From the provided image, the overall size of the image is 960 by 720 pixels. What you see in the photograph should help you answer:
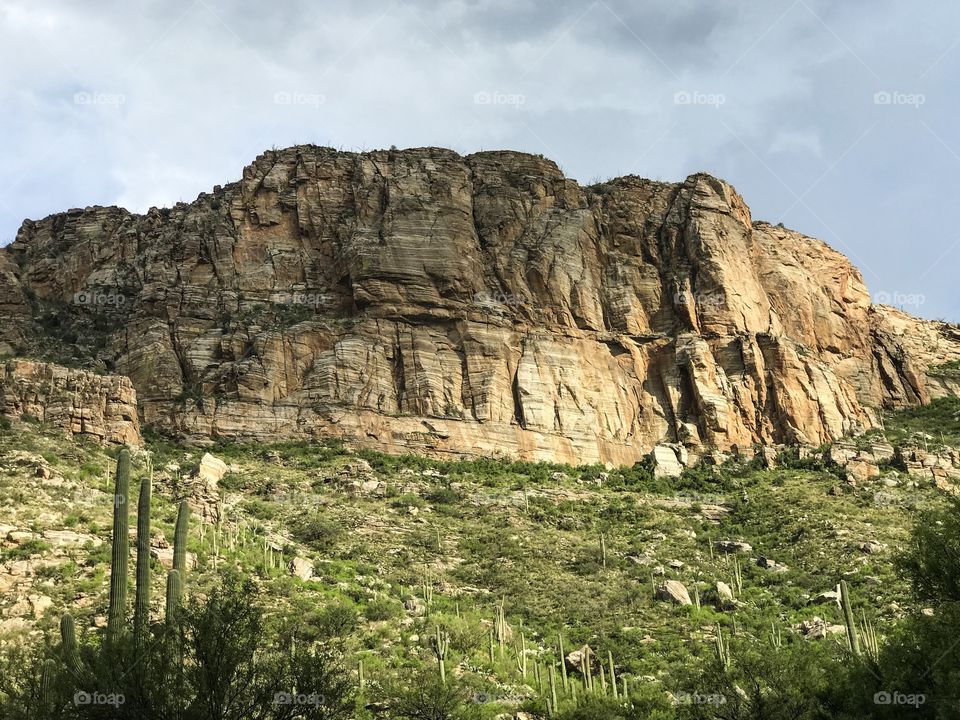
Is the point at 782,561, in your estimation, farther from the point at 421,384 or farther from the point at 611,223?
the point at 611,223

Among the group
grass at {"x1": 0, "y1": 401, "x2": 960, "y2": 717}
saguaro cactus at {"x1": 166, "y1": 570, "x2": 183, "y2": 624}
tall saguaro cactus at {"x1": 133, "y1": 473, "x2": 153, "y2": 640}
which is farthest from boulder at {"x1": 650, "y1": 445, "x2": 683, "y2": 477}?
saguaro cactus at {"x1": 166, "y1": 570, "x2": 183, "y2": 624}

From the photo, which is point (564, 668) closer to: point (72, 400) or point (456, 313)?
point (72, 400)

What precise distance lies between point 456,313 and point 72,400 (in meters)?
29.2

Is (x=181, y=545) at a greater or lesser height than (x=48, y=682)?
greater

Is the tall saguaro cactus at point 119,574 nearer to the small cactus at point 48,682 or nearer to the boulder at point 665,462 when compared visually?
the small cactus at point 48,682

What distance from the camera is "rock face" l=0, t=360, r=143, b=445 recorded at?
5944 centimetres

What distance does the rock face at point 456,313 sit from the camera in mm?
76500

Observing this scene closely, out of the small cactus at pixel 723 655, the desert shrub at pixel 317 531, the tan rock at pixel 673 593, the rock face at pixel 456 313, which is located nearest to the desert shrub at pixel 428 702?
the small cactus at pixel 723 655

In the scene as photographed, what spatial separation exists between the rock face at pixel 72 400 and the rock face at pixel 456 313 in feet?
27.4

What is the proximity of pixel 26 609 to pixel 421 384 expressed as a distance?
43574mm

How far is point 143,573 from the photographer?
29219 mm

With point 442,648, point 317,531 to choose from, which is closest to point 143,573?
point 442,648

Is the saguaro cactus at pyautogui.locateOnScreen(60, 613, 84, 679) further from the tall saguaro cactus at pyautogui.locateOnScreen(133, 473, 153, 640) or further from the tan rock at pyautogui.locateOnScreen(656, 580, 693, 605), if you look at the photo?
the tan rock at pyautogui.locateOnScreen(656, 580, 693, 605)

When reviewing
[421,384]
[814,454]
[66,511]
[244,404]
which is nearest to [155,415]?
[244,404]
